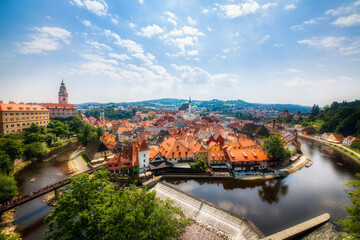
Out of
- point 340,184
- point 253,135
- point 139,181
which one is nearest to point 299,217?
point 340,184

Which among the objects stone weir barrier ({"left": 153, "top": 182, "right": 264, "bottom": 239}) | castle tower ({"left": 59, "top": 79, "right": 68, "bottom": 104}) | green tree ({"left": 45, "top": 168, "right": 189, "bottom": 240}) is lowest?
stone weir barrier ({"left": 153, "top": 182, "right": 264, "bottom": 239})

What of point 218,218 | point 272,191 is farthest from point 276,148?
point 218,218

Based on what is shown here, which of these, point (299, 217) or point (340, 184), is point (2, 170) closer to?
point (299, 217)

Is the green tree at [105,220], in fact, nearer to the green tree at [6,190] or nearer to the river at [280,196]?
the river at [280,196]

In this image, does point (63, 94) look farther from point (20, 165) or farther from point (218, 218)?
point (218, 218)

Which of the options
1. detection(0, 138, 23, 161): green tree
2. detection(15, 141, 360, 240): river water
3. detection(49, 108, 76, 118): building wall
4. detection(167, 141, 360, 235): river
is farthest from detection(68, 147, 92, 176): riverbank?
detection(49, 108, 76, 118): building wall

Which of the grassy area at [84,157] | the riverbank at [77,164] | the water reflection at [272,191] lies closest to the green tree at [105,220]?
the water reflection at [272,191]

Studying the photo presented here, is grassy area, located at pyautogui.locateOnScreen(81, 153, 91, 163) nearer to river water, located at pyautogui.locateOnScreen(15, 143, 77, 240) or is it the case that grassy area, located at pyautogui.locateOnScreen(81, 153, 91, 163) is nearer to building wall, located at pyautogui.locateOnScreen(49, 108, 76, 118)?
river water, located at pyautogui.locateOnScreen(15, 143, 77, 240)
